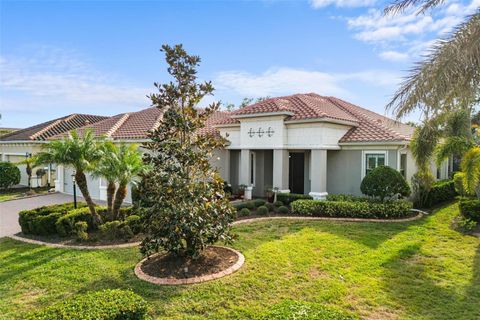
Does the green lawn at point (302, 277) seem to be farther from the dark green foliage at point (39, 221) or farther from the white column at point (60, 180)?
Result: the white column at point (60, 180)

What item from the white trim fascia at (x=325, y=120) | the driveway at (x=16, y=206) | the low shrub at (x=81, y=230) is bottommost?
the driveway at (x=16, y=206)

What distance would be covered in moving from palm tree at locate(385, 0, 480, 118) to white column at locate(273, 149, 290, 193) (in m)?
8.32

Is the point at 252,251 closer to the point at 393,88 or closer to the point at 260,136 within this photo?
the point at 393,88

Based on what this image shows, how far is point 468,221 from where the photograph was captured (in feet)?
39.6

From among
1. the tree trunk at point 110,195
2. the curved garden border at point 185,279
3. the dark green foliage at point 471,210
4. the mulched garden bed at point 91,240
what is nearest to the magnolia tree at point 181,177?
the curved garden border at point 185,279

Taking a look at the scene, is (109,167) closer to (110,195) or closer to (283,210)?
(110,195)

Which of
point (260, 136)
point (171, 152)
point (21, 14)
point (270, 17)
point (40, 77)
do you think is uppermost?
point (270, 17)

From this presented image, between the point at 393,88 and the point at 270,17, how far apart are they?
238 inches

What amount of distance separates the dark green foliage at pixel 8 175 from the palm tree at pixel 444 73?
29502mm

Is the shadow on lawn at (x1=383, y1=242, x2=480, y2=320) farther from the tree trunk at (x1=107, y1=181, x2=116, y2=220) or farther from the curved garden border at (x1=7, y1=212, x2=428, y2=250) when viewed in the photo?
the tree trunk at (x1=107, y1=181, x2=116, y2=220)

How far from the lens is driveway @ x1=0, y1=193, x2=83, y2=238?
45.5 feet

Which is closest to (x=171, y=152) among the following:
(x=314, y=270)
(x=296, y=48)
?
(x=314, y=270)

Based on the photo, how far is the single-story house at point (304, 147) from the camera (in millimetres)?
16828

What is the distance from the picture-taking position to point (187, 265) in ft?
27.1
